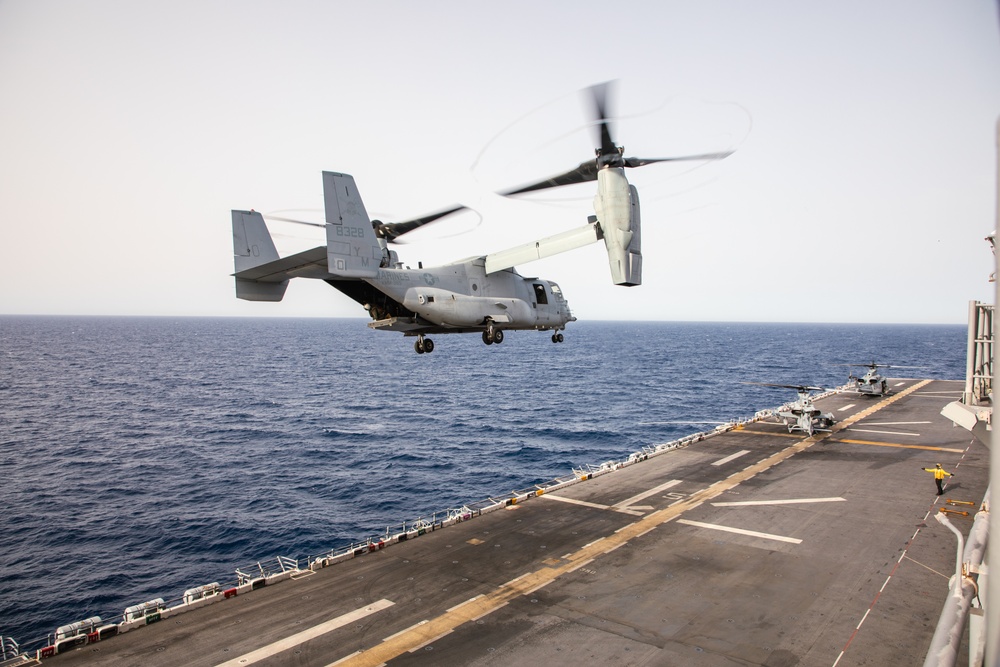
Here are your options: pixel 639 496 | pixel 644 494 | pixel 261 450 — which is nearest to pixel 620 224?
pixel 639 496

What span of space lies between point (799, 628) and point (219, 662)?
18.9 m

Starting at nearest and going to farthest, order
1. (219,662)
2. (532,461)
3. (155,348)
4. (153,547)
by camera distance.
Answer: (219,662) → (153,547) → (532,461) → (155,348)

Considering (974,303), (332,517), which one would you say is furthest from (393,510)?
(974,303)

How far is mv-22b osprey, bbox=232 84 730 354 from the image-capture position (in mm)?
18531

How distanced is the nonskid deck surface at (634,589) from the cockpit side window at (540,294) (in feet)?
37.7

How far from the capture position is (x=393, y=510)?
42562mm

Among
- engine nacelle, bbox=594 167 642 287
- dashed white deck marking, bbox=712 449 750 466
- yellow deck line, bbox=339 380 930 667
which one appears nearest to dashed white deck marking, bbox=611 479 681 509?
yellow deck line, bbox=339 380 930 667

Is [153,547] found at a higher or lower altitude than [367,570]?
lower

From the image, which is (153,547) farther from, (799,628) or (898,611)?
(898,611)

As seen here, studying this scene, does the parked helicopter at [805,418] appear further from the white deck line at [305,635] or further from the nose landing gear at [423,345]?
the white deck line at [305,635]

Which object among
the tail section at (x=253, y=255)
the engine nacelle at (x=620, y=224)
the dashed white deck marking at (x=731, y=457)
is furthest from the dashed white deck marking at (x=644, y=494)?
the tail section at (x=253, y=255)

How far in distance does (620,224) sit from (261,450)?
164 ft

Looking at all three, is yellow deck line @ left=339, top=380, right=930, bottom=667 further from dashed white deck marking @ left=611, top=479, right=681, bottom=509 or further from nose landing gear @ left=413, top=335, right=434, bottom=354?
nose landing gear @ left=413, top=335, right=434, bottom=354

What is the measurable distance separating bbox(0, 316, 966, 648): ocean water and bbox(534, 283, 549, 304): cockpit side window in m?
18.3
